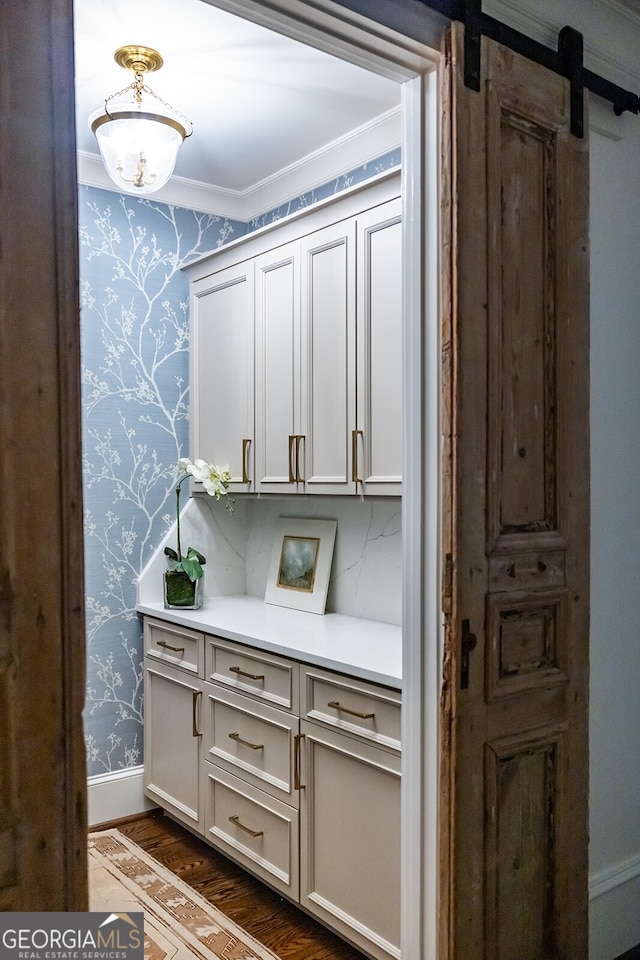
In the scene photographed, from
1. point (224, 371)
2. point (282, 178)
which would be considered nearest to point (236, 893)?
point (224, 371)

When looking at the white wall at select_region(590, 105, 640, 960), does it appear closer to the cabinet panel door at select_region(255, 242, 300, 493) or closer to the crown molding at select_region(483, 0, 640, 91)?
the crown molding at select_region(483, 0, 640, 91)

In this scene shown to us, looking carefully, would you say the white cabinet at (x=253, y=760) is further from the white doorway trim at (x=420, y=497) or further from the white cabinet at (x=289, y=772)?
the white doorway trim at (x=420, y=497)

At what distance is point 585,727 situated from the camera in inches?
77.7

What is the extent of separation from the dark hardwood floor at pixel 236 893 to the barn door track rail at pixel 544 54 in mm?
2401

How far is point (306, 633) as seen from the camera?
2.62 metres

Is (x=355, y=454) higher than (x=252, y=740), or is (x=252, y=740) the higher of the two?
(x=355, y=454)

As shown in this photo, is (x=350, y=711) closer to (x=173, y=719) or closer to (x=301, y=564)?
(x=301, y=564)

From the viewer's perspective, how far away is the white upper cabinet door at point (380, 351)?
236 cm

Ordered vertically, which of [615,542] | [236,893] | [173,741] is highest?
[615,542]

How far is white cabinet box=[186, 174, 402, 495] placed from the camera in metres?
2.41

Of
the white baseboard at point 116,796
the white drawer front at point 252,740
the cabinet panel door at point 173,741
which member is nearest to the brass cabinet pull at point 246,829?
the white drawer front at point 252,740

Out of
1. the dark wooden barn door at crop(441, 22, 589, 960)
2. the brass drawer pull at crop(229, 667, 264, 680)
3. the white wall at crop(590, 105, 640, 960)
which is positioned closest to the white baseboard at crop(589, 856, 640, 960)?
the white wall at crop(590, 105, 640, 960)

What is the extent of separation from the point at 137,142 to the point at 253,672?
5.71ft

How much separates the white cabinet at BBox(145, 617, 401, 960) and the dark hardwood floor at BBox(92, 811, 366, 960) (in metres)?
0.09
